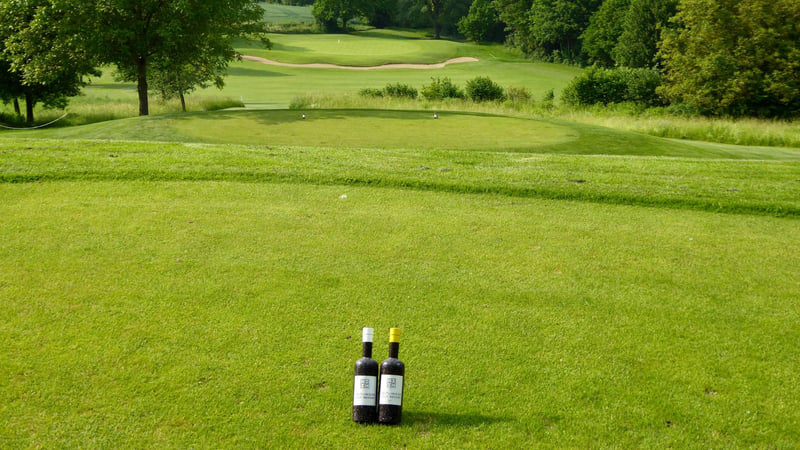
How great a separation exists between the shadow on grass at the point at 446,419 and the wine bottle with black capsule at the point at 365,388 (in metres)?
0.25

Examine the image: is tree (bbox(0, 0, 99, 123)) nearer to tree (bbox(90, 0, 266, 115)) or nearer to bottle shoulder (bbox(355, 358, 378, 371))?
tree (bbox(90, 0, 266, 115))

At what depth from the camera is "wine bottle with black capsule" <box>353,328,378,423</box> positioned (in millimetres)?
3971

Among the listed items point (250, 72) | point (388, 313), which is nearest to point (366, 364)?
point (388, 313)

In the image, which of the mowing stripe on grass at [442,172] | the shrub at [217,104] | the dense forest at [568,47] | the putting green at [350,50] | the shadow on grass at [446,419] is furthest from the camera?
the putting green at [350,50]

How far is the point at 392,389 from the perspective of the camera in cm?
398

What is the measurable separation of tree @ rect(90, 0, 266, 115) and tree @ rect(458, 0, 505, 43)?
60729 millimetres

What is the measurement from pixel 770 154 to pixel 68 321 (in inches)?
739

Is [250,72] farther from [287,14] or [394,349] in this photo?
[394,349]

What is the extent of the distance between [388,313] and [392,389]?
165 cm

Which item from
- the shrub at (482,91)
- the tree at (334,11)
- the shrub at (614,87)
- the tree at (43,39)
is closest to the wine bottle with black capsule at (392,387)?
the tree at (43,39)

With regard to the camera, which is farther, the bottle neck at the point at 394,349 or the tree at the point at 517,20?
the tree at the point at 517,20

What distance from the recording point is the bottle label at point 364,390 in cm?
398

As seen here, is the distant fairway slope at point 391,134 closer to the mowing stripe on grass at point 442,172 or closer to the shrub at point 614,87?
the mowing stripe on grass at point 442,172

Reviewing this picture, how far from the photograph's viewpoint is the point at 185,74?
101 ft
